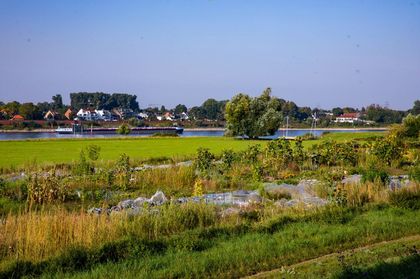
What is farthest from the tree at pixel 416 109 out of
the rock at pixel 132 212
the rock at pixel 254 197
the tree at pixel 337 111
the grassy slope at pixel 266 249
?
the rock at pixel 132 212

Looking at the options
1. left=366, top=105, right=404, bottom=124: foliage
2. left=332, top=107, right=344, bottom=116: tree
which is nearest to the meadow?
left=366, top=105, right=404, bottom=124: foliage

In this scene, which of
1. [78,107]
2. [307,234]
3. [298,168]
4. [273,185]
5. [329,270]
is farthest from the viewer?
[78,107]

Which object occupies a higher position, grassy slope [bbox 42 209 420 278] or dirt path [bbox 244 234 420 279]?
grassy slope [bbox 42 209 420 278]

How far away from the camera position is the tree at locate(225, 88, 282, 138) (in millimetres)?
60500

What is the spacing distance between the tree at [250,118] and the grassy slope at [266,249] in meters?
50.3

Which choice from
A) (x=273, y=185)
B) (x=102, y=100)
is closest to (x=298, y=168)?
(x=273, y=185)

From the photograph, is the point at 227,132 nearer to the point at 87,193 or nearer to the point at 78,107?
the point at 87,193

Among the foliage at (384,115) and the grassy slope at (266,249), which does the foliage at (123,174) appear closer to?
the grassy slope at (266,249)

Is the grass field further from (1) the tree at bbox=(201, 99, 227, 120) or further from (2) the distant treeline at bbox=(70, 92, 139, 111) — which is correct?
(2) the distant treeline at bbox=(70, 92, 139, 111)

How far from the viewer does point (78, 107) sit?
186 meters

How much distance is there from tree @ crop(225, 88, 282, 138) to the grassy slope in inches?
1981

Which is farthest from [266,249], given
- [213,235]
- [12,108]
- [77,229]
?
[12,108]

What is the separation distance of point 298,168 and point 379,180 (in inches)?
251

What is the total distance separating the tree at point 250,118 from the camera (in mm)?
60500
